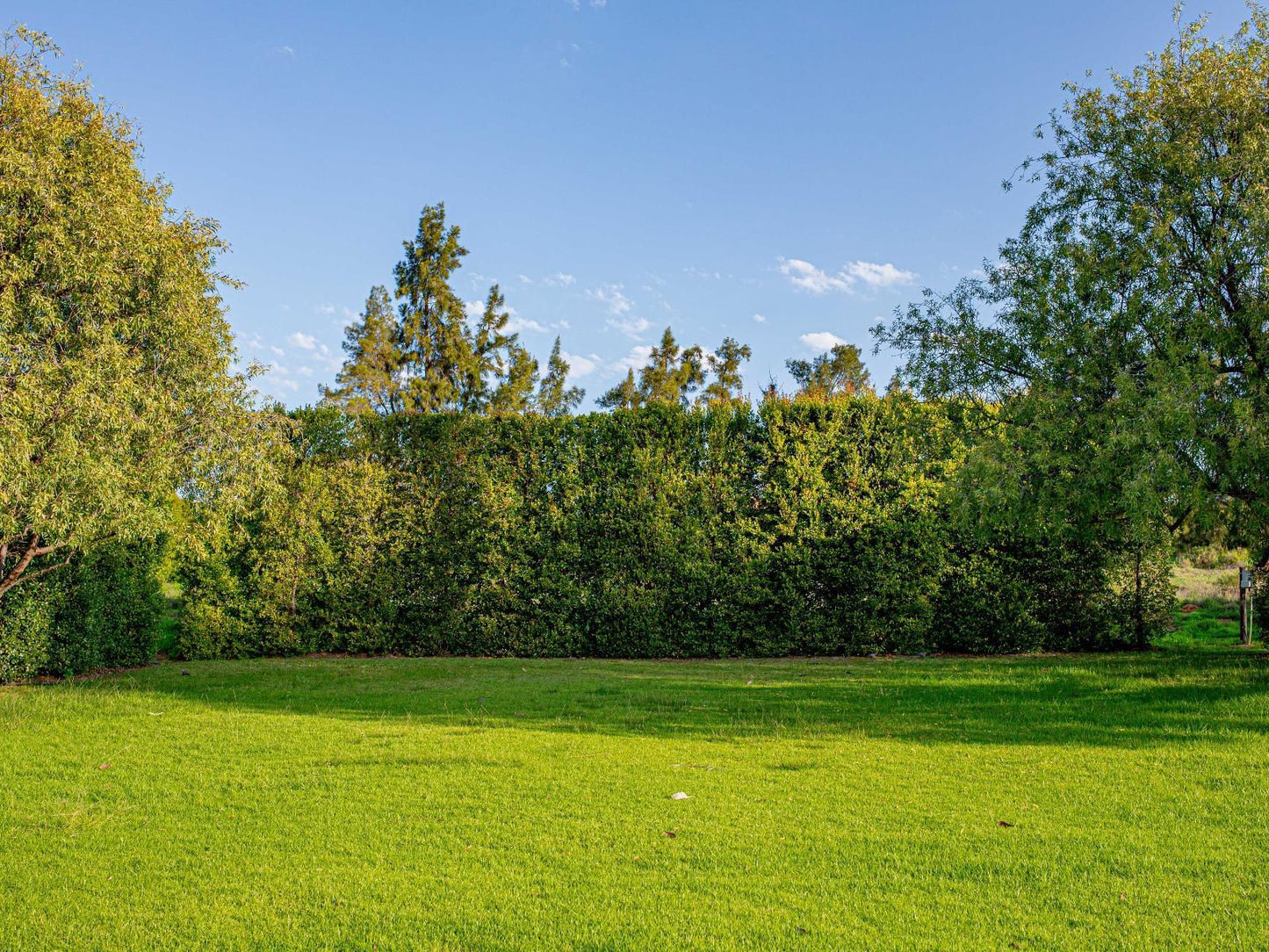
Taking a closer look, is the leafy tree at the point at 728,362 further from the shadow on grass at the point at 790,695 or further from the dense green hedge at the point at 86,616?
the dense green hedge at the point at 86,616

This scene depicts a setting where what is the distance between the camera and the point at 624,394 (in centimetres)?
3816

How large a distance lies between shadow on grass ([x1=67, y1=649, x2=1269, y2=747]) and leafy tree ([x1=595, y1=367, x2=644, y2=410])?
2313cm

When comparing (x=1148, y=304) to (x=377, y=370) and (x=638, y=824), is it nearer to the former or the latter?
(x=638, y=824)

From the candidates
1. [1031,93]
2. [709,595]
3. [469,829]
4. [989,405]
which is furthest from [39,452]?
[1031,93]

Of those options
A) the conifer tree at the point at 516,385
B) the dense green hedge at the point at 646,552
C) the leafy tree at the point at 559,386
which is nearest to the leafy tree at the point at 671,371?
the leafy tree at the point at 559,386

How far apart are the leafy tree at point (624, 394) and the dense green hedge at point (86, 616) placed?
23673mm

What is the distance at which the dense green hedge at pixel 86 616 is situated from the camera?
11.8 metres

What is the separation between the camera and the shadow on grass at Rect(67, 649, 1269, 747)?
8.50 metres

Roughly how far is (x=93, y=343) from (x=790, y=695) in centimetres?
1029

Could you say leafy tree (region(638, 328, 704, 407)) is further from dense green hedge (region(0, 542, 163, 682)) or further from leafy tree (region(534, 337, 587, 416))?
dense green hedge (region(0, 542, 163, 682))

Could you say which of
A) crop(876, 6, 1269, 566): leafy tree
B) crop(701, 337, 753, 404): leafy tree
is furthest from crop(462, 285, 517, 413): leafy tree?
crop(876, 6, 1269, 566): leafy tree

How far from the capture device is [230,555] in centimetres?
1555

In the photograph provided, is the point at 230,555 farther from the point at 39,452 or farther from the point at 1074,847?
the point at 1074,847

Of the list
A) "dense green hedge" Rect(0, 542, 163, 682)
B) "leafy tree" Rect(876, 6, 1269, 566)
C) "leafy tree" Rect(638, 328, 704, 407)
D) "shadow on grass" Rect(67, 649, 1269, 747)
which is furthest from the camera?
"leafy tree" Rect(638, 328, 704, 407)
